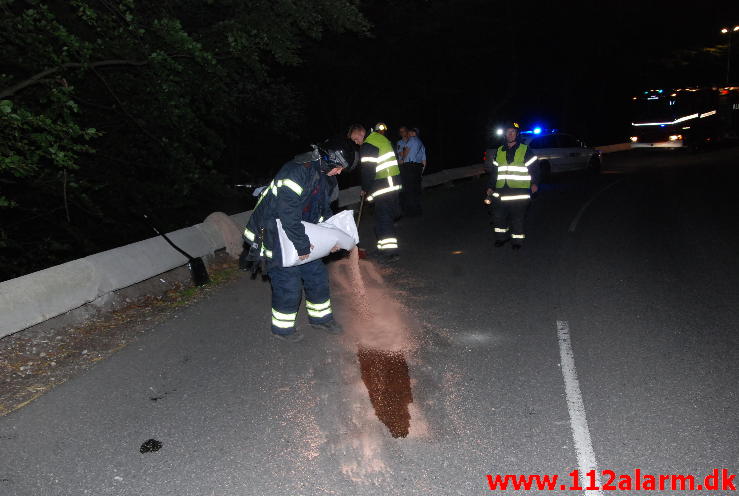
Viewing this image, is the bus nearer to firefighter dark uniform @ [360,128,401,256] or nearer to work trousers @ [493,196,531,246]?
work trousers @ [493,196,531,246]

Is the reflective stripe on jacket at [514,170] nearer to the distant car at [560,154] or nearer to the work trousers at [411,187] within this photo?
the work trousers at [411,187]

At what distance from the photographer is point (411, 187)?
46.5 feet

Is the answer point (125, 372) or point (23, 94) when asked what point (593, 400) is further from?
point (23, 94)

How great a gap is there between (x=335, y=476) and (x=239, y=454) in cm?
69

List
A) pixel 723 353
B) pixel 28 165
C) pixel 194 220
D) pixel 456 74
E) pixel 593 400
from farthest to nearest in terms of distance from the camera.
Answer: pixel 456 74 → pixel 194 220 → pixel 28 165 → pixel 723 353 → pixel 593 400

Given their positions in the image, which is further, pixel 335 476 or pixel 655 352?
pixel 655 352

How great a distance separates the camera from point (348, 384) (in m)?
5.34

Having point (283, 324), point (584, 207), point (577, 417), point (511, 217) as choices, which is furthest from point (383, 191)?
point (584, 207)

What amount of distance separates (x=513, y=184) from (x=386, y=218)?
1.96 m

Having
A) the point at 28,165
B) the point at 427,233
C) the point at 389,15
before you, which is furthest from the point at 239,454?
the point at 389,15

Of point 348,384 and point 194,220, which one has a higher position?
point 348,384

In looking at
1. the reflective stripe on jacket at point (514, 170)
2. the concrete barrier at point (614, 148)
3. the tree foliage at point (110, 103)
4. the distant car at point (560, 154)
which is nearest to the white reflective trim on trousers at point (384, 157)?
the reflective stripe on jacket at point (514, 170)

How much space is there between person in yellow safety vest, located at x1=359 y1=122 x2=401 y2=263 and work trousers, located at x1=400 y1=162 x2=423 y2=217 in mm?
3684

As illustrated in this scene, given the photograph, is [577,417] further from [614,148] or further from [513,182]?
[614,148]
